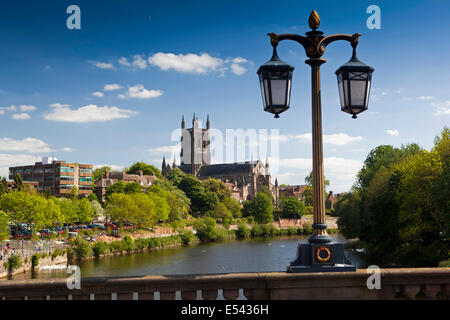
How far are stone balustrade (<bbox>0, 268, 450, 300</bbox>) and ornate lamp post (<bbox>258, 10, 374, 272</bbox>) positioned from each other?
0.25 metres

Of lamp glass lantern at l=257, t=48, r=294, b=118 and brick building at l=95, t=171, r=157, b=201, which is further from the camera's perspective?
brick building at l=95, t=171, r=157, b=201

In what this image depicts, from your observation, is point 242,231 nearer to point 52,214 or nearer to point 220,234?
point 220,234

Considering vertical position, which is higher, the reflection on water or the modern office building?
the modern office building

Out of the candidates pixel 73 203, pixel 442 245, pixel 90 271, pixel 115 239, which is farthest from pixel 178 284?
pixel 73 203

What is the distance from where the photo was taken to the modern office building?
11188cm

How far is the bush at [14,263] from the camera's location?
4869 cm

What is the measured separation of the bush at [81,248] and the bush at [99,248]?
135cm

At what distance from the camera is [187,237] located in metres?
88.2

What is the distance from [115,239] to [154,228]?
1788 centimetres

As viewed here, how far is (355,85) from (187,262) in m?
53.9

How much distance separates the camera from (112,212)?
274ft

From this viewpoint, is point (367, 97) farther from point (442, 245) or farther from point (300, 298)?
point (442, 245)

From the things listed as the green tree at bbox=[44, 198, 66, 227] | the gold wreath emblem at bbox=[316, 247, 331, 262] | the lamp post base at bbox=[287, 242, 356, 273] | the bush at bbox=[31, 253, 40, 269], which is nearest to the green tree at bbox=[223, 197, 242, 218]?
the green tree at bbox=[44, 198, 66, 227]

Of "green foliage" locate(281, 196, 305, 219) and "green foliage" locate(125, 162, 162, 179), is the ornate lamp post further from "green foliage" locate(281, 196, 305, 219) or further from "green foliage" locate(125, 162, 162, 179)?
"green foliage" locate(125, 162, 162, 179)
